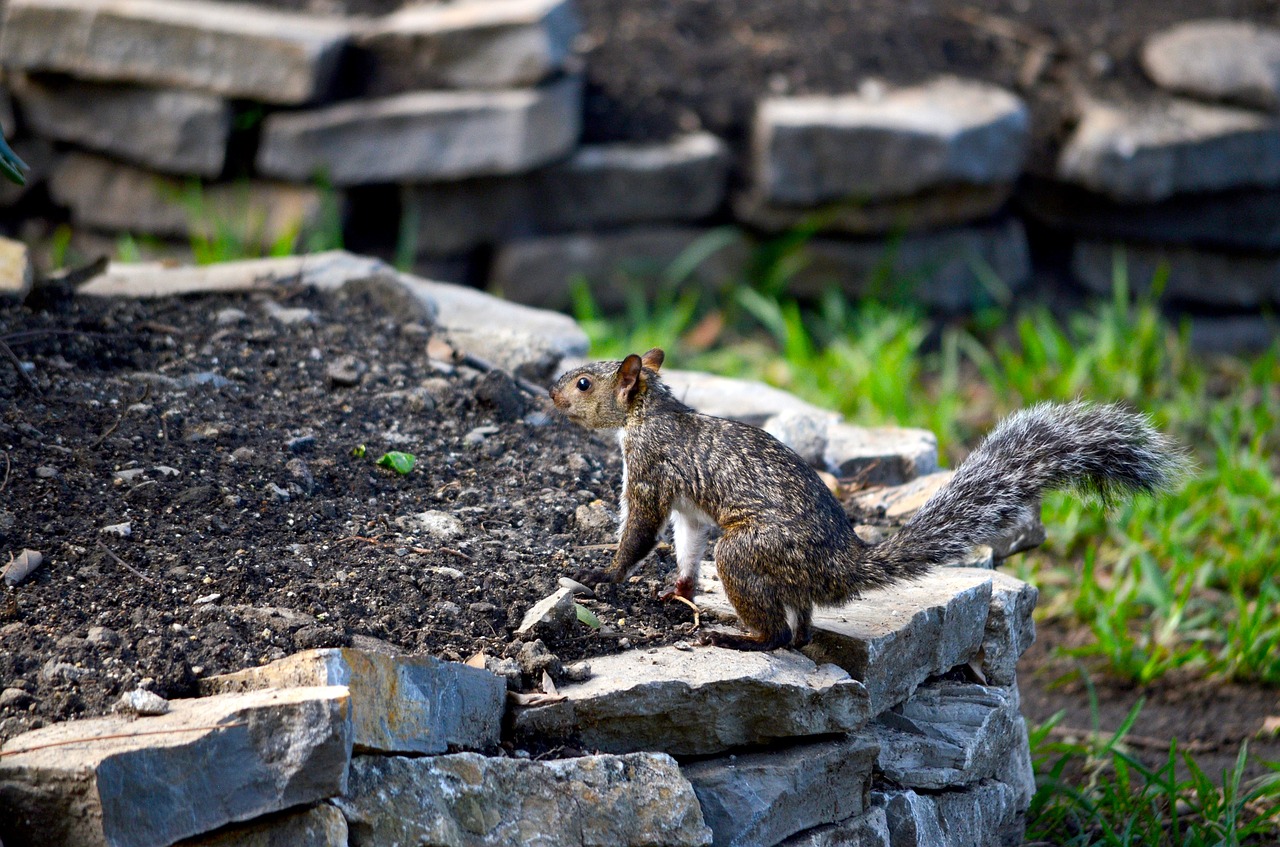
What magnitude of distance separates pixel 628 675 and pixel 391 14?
5.21m

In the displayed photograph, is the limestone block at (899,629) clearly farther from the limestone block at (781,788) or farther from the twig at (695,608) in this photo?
the limestone block at (781,788)

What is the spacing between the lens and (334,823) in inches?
87.7

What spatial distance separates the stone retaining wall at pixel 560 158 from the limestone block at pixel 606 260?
0.05 ft

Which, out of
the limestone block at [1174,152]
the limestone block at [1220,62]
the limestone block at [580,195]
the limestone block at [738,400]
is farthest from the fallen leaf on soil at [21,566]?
the limestone block at [1220,62]

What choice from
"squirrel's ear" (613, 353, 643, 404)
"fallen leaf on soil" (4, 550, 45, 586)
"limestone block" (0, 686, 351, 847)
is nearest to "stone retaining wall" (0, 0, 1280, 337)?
"squirrel's ear" (613, 353, 643, 404)

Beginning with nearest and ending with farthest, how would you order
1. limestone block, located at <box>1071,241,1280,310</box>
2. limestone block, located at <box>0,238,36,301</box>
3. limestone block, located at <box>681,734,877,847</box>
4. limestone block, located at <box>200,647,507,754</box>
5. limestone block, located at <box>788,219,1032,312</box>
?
1. limestone block, located at <box>200,647,507,754</box>
2. limestone block, located at <box>681,734,877,847</box>
3. limestone block, located at <box>0,238,36,301</box>
4. limestone block, located at <box>788,219,1032,312</box>
5. limestone block, located at <box>1071,241,1280,310</box>

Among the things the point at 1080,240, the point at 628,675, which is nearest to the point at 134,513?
the point at 628,675

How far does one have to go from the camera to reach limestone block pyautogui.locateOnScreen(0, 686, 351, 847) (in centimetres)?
209

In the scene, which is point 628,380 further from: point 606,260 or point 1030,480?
point 606,260

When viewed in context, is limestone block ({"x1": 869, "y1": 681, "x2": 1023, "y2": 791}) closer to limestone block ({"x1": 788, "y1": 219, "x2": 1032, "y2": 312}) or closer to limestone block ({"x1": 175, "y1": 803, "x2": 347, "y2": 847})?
limestone block ({"x1": 175, "y1": 803, "x2": 347, "y2": 847})

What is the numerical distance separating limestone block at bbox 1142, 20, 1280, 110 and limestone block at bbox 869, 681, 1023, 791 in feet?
15.8

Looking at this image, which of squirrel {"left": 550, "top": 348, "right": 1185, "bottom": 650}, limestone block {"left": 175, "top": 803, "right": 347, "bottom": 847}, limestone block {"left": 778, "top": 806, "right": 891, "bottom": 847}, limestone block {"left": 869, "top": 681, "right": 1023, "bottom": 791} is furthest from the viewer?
limestone block {"left": 869, "top": 681, "right": 1023, "bottom": 791}

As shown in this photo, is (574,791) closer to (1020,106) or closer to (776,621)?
(776,621)

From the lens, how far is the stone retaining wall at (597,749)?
2148 millimetres
